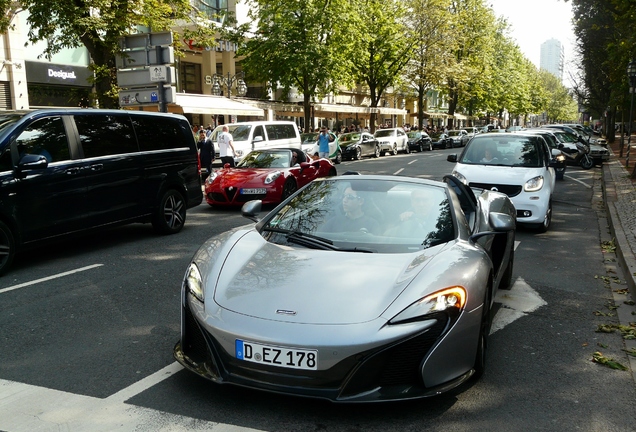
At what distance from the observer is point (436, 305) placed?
3.47m

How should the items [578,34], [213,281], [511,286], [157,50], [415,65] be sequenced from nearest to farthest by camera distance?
[213,281] < [511,286] < [157,50] < [578,34] < [415,65]

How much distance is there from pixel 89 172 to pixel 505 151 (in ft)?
23.8

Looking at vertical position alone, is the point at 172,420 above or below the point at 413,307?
below

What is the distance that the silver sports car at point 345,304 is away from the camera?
3.24 m

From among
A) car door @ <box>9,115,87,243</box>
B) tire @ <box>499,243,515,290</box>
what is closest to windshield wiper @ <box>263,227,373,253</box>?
tire @ <box>499,243,515,290</box>

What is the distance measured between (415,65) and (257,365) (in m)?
51.3

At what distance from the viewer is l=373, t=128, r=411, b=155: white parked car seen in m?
Result: 38.0

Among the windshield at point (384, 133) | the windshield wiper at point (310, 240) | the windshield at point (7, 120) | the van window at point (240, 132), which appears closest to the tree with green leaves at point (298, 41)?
the windshield at point (384, 133)

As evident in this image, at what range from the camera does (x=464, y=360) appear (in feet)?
11.7

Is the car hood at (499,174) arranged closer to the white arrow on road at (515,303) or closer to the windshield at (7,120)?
the white arrow on road at (515,303)

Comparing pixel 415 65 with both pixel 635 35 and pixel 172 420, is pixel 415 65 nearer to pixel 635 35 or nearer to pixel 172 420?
pixel 635 35

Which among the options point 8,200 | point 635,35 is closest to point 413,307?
point 8,200

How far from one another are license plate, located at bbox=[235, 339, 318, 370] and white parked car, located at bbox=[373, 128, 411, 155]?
34.7 meters

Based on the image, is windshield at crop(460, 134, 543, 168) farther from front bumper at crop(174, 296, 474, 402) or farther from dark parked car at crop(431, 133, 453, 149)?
dark parked car at crop(431, 133, 453, 149)
